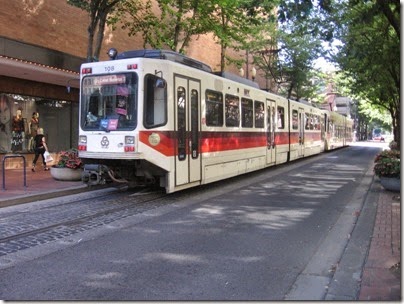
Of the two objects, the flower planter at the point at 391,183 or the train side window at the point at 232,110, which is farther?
the train side window at the point at 232,110

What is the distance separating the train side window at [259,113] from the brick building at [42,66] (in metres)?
6.50

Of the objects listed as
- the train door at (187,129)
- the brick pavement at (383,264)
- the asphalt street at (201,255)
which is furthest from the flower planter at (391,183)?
the train door at (187,129)

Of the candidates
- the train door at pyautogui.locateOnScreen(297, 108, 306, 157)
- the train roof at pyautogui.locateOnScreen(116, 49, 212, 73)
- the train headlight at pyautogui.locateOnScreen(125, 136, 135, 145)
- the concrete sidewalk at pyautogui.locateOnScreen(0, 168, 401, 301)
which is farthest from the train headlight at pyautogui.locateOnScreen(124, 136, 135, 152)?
the train door at pyautogui.locateOnScreen(297, 108, 306, 157)

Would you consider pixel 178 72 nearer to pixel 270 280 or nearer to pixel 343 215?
pixel 343 215

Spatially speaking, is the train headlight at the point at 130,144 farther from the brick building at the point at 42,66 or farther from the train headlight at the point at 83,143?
the brick building at the point at 42,66

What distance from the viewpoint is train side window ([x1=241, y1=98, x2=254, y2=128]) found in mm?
14953

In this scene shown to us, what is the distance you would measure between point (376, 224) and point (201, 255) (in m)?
3.60

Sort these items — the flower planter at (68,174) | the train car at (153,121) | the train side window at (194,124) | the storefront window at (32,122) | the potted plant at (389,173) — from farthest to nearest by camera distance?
the storefront window at (32,122)
the flower planter at (68,174)
the potted plant at (389,173)
the train side window at (194,124)
the train car at (153,121)

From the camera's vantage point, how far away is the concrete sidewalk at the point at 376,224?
16.2 ft

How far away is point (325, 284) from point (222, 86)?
8.72 m

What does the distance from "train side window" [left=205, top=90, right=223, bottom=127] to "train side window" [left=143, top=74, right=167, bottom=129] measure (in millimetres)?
2046

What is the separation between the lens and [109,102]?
35.0 ft

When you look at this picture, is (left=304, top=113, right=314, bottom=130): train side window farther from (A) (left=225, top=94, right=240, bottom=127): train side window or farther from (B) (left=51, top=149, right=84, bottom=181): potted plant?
(B) (left=51, top=149, right=84, bottom=181): potted plant

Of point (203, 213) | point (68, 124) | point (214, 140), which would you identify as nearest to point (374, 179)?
point (214, 140)
